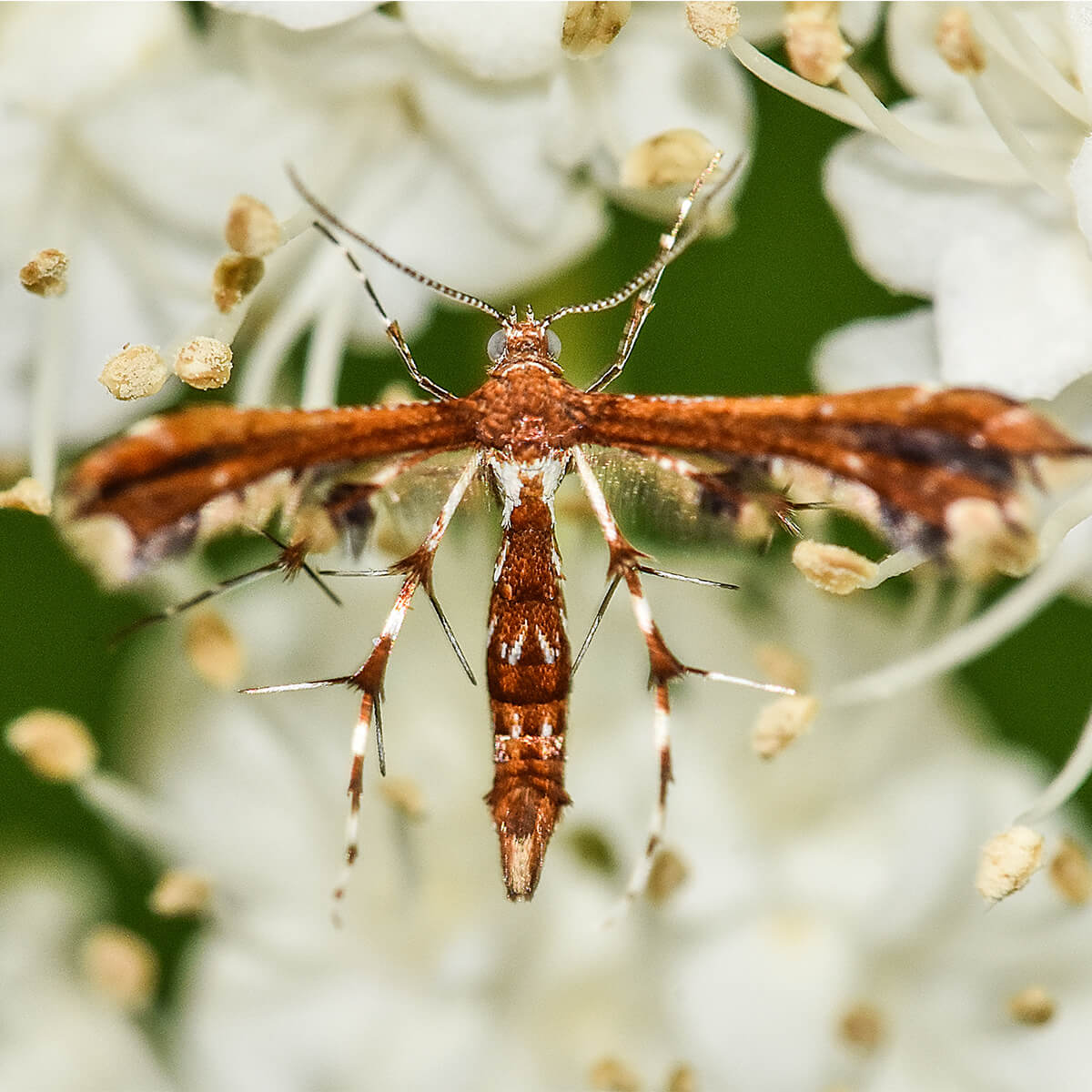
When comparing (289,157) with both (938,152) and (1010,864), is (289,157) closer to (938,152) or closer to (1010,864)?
(938,152)

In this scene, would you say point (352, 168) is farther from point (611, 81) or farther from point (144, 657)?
point (144, 657)

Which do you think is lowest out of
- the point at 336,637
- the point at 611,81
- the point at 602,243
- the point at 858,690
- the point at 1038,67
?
the point at 336,637

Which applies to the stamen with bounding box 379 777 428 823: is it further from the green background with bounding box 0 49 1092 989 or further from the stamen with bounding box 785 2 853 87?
the stamen with bounding box 785 2 853 87

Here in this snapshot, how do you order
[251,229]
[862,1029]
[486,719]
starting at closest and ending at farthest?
1. [251,229]
2. [862,1029]
3. [486,719]

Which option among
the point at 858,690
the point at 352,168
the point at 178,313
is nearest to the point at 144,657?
the point at 178,313

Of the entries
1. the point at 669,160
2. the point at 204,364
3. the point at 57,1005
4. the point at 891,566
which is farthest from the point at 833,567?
the point at 57,1005

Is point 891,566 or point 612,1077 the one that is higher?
point 891,566

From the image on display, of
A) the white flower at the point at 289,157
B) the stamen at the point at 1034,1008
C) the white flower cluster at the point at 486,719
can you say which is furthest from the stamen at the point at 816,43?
the stamen at the point at 1034,1008
